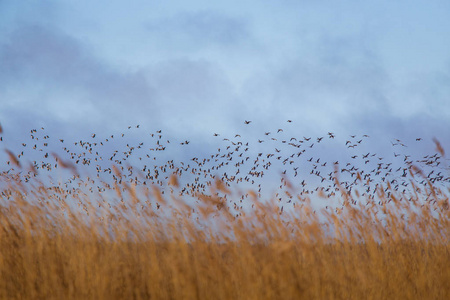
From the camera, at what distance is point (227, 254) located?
4.56 metres

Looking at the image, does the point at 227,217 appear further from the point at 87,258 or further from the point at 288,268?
the point at 87,258

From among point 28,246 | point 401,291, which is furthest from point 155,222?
point 401,291

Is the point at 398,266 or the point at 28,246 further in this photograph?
the point at 398,266

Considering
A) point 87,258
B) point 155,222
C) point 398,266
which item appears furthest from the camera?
point 398,266

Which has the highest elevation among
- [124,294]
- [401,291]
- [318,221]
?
[318,221]

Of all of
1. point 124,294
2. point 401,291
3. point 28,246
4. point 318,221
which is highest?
point 28,246

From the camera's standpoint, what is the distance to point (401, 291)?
15.9ft

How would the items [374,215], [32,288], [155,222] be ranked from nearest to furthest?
1. [32,288]
2. [155,222]
3. [374,215]

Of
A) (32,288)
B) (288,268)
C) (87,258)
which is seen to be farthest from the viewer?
(87,258)

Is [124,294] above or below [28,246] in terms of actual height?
below

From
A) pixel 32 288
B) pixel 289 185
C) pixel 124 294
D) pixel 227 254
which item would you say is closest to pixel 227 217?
pixel 227 254

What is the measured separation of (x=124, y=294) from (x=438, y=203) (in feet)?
13.7

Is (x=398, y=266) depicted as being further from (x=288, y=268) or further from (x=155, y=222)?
(x=155, y=222)

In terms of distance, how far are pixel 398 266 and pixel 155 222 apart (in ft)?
9.09
